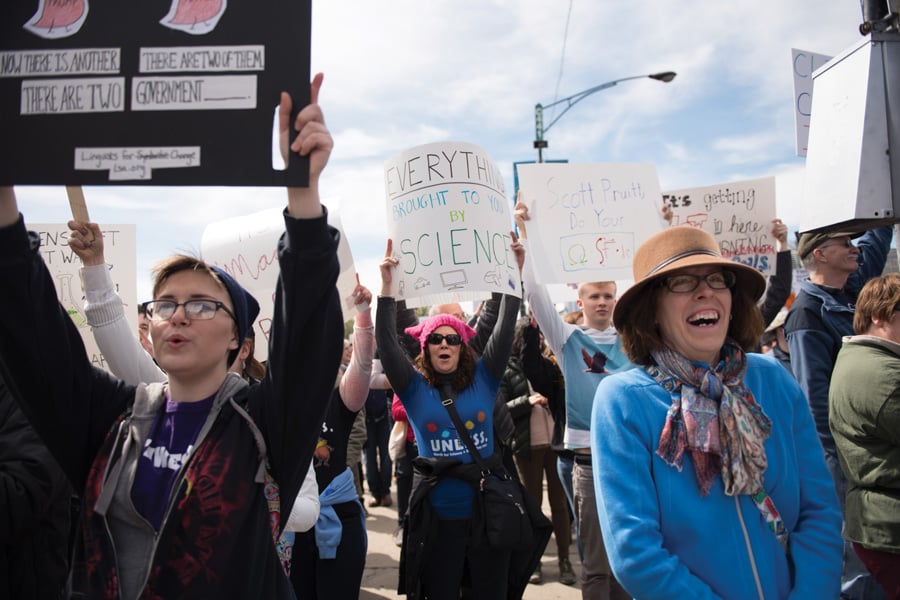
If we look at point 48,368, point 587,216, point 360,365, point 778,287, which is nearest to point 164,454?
point 48,368

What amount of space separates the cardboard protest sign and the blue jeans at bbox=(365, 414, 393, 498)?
7471 mm

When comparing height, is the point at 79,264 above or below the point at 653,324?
above

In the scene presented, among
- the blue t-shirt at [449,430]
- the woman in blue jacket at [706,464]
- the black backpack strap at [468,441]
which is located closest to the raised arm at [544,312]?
the blue t-shirt at [449,430]

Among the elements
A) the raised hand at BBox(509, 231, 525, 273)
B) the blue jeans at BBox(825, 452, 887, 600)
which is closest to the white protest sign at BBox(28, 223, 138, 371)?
the raised hand at BBox(509, 231, 525, 273)

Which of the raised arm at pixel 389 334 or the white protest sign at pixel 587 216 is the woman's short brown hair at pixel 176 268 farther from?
the white protest sign at pixel 587 216

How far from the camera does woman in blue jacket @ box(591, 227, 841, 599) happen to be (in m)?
1.93

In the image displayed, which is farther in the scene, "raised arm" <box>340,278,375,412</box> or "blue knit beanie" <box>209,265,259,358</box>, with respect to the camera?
"raised arm" <box>340,278,375,412</box>

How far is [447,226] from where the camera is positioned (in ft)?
12.1

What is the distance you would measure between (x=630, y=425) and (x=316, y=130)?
129cm

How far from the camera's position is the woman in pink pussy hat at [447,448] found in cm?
361

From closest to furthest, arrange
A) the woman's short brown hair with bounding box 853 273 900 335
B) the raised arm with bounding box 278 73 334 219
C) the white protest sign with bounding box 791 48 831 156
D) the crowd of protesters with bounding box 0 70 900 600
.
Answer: the raised arm with bounding box 278 73 334 219
the crowd of protesters with bounding box 0 70 900 600
the woman's short brown hair with bounding box 853 273 900 335
the white protest sign with bounding box 791 48 831 156

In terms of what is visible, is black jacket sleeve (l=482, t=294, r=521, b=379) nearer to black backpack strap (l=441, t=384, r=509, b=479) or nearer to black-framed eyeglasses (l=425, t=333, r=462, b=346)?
black-framed eyeglasses (l=425, t=333, r=462, b=346)

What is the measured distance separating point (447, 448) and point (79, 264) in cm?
244

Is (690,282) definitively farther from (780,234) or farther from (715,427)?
(780,234)
